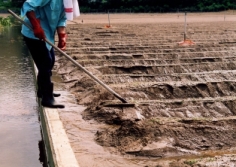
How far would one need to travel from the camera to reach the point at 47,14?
5156 millimetres

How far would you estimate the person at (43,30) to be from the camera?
4953 millimetres

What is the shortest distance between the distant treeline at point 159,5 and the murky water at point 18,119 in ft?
118

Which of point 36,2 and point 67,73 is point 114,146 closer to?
point 36,2

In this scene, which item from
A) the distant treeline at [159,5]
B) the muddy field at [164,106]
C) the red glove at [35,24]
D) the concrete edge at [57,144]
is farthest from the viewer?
the distant treeline at [159,5]

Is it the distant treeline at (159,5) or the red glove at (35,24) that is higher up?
the red glove at (35,24)

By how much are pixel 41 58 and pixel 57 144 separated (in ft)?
4.51

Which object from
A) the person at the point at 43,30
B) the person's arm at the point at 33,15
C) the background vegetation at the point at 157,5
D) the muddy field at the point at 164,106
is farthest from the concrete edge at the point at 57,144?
the background vegetation at the point at 157,5

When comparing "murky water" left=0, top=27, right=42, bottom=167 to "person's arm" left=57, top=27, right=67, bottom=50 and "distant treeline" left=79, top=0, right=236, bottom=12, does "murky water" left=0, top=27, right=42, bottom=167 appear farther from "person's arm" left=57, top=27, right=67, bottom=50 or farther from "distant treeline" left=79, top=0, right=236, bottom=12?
"distant treeline" left=79, top=0, right=236, bottom=12

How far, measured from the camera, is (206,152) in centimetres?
478

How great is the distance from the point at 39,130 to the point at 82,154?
2187 mm

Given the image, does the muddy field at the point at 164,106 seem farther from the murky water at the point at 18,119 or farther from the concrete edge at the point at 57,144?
the murky water at the point at 18,119

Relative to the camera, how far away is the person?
16.3ft

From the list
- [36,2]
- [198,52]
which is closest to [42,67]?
[36,2]

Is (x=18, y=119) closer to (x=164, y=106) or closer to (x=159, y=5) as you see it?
(x=164, y=106)
